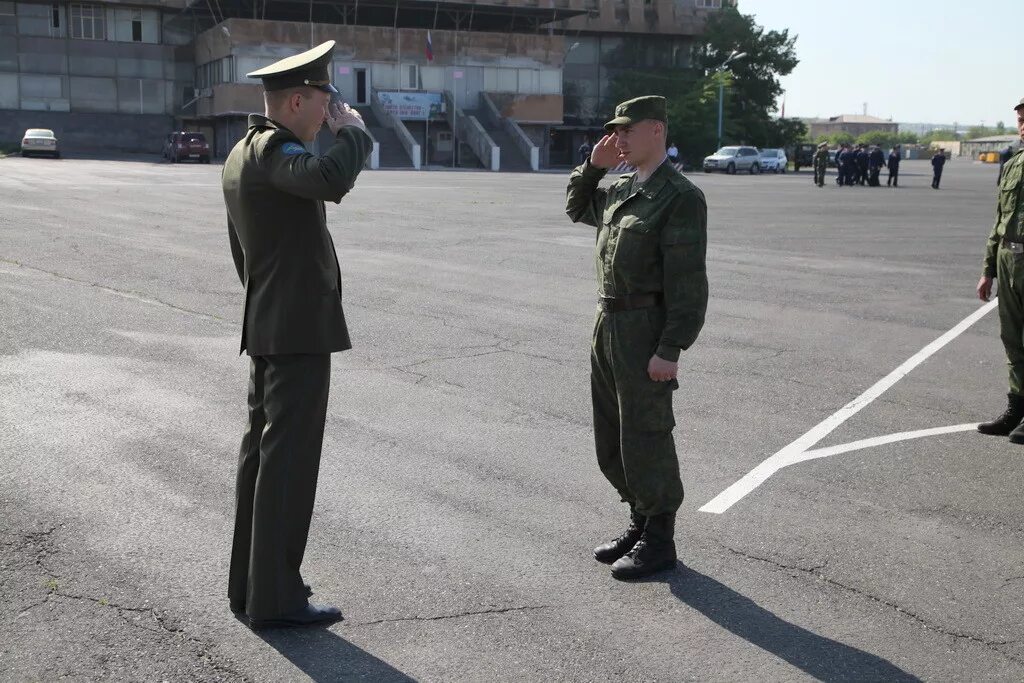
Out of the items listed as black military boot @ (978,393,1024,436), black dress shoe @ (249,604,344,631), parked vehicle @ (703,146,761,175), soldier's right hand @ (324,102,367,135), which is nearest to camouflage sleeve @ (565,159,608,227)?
soldier's right hand @ (324,102,367,135)

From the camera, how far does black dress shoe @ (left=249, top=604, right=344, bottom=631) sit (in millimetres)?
4223

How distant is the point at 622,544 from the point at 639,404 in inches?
25.9

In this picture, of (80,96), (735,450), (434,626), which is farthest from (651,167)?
(80,96)

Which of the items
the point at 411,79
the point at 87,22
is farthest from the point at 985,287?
the point at 87,22

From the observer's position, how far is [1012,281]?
7.11 meters

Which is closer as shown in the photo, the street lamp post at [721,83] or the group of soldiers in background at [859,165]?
the group of soldiers in background at [859,165]

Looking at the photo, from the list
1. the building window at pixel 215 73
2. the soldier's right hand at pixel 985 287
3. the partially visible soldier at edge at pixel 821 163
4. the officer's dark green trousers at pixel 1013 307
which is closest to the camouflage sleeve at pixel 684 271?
the officer's dark green trousers at pixel 1013 307

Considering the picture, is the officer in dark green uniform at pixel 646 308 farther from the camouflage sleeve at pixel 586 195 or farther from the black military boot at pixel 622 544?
the camouflage sleeve at pixel 586 195

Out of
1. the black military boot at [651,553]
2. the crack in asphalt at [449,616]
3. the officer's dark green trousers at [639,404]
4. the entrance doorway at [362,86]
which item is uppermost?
the entrance doorway at [362,86]

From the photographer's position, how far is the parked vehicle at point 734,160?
2589 inches

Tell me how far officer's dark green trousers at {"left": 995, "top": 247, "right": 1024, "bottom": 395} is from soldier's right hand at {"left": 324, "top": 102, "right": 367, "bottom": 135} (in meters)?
4.74

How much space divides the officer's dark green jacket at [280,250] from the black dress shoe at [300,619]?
A: 988 mm

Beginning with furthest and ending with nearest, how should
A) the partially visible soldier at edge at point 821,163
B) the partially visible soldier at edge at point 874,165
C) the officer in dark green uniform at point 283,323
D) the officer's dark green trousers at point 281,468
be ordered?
the partially visible soldier at edge at point 874,165, the partially visible soldier at edge at point 821,163, the officer's dark green trousers at point 281,468, the officer in dark green uniform at point 283,323

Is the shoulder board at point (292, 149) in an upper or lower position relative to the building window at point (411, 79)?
lower
